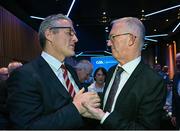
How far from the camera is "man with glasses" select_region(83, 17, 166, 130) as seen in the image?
1806 millimetres

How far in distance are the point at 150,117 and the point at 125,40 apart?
52cm

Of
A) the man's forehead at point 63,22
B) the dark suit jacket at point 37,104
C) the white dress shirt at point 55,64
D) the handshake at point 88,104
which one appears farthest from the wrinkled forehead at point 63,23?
the handshake at point 88,104

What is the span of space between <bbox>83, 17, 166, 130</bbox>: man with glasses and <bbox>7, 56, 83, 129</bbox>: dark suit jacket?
0.46 ft

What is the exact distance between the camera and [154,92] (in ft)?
6.06

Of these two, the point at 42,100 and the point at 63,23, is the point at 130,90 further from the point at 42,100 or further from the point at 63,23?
the point at 63,23

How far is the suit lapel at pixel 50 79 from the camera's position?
1.86 metres

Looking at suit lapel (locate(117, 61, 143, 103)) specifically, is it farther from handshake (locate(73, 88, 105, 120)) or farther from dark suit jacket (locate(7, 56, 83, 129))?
dark suit jacket (locate(7, 56, 83, 129))

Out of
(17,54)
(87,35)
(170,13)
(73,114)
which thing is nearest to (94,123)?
(73,114)

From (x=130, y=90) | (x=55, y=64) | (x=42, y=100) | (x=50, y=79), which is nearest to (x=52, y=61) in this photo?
(x=55, y=64)

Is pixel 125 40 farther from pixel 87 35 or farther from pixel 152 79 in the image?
pixel 87 35

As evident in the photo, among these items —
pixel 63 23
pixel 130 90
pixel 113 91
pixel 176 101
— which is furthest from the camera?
pixel 176 101

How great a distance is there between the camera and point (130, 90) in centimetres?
188

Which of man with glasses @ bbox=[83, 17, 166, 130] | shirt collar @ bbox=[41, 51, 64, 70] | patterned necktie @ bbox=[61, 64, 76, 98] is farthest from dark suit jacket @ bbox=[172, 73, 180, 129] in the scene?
shirt collar @ bbox=[41, 51, 64, 70]

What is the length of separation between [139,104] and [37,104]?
22.7 inches
